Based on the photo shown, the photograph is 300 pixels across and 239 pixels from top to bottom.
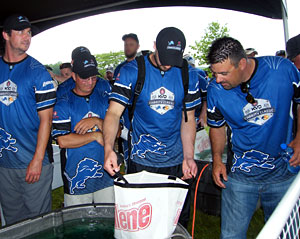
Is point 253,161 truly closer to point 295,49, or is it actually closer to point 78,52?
point 295,49

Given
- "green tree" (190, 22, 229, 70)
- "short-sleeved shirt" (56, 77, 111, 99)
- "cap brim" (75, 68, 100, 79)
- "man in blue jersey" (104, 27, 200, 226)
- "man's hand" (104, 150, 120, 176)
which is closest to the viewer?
"man's hand" (104, 150, 120, 176)

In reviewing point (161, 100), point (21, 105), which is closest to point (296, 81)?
point (161, 100)

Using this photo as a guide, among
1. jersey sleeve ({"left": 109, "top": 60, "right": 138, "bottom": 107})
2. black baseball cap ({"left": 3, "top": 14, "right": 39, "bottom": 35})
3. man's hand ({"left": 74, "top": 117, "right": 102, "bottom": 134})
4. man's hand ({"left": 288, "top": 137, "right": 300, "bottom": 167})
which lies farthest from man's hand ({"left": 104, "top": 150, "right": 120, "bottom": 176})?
black baseball cap ({"left": 3, "top": 14, "right": 39, "bottom": 35})

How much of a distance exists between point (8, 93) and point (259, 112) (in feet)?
→ 7.23

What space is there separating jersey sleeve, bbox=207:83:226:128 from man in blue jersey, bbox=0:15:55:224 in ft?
4.83

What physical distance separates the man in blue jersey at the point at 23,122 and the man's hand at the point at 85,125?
0.93 feet

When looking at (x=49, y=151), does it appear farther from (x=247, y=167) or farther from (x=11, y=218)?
(x=247, y=167)

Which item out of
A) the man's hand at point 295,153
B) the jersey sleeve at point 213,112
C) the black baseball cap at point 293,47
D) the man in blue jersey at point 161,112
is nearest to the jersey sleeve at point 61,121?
the man in blue jersey at point 161,112

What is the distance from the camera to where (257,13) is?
11.5 m

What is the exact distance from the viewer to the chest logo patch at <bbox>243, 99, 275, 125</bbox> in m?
2.07

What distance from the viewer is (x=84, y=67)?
2.76 metres

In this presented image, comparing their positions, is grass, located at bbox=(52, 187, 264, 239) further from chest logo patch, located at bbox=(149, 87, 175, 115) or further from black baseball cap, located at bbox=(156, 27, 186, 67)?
black baseball cap, located at bbox=(156, 27, 186, 67)

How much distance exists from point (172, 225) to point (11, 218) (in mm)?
1976

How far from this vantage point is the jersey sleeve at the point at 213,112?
2.27 m
